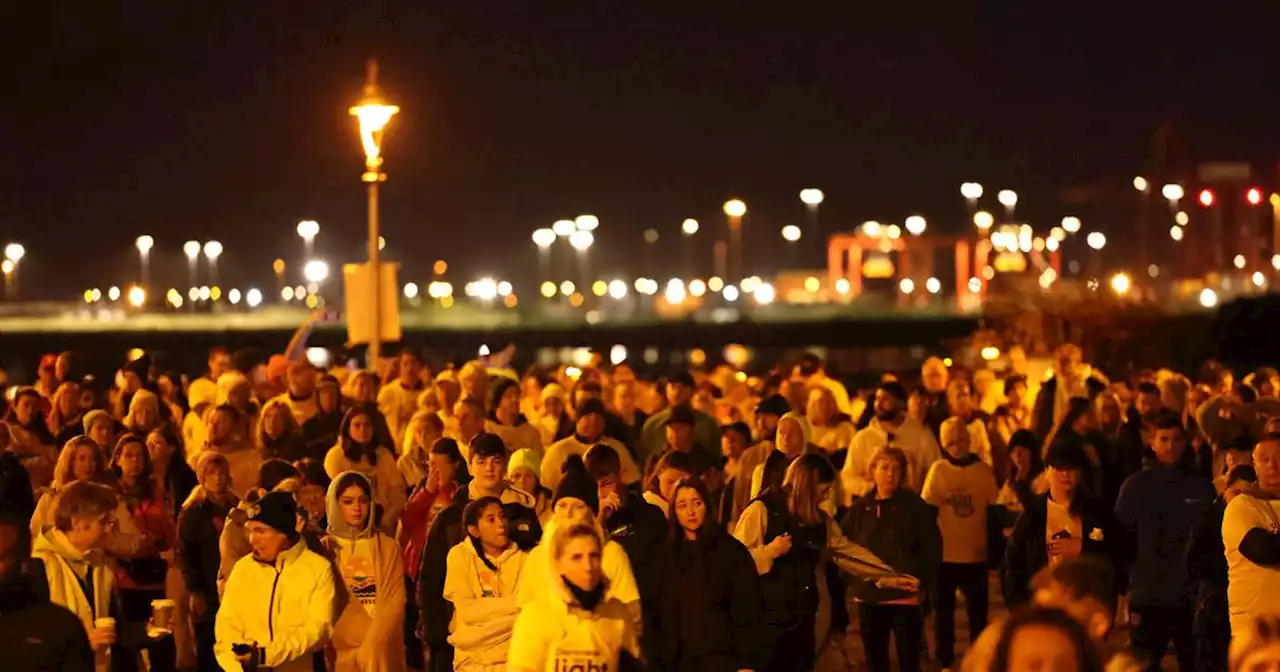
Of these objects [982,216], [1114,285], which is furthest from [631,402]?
[982,216]

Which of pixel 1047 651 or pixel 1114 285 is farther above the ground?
pixel 1114 285

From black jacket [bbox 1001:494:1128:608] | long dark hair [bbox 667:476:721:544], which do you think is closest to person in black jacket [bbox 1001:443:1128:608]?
black jacket [bbox 1001:494:1128:608]

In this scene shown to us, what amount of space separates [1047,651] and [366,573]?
433 centimetres

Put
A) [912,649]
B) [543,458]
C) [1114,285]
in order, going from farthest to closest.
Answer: [1114,285] < [543,458] < [912,649]

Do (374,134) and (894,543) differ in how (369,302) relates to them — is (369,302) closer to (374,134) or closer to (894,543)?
(374,134)

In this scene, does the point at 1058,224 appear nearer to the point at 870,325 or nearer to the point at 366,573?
the point at 870,325

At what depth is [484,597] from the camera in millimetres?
8523

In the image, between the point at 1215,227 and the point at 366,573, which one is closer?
the point at 366,573

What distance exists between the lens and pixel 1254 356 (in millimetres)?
43562

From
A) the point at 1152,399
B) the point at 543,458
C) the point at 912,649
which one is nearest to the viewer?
the point at 912,649

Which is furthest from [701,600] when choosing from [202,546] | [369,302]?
[369,302]

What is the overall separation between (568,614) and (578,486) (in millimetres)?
3187

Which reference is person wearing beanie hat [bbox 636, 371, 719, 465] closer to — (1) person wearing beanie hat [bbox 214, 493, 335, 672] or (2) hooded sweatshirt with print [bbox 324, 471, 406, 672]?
(2) hooded sweatshirt with print [bbox 324, 471, 406, 672]

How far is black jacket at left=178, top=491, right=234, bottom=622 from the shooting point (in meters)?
11.0
